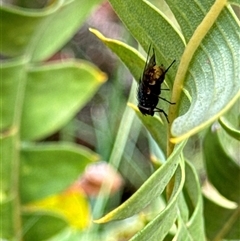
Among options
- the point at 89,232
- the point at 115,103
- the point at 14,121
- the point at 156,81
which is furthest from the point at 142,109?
the point at 115,103

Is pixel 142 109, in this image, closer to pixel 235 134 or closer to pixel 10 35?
pixel 235 134

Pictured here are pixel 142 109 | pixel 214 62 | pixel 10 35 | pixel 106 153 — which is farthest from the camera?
pixel 106 153

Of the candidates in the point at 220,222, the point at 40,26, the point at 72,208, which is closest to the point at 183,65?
the point at 220,222

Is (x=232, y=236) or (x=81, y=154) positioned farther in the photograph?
(x=81, y=154)

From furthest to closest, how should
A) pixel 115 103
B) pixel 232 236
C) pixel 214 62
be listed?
1. pixel 115 103
2. pixel 232 236
3. pixel 214 62

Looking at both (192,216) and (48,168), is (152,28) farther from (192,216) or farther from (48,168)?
(48,168)

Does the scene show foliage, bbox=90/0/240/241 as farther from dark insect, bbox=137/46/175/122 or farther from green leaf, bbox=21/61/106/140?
green leaf, bbox=21/61/106/140
